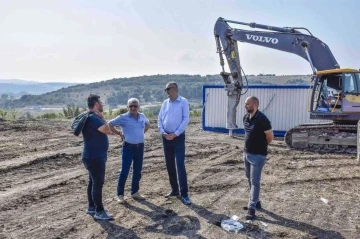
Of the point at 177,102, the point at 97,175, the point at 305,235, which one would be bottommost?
the point at 305,235

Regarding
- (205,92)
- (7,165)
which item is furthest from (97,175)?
(205,92)

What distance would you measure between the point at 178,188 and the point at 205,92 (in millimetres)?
11649

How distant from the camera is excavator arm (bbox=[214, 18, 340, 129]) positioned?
15492mm

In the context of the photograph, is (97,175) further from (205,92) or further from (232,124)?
(205,92)

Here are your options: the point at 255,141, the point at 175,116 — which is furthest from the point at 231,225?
the point at 175,116

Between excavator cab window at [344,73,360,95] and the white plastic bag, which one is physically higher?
excavator cab window at [344,73,360,95]

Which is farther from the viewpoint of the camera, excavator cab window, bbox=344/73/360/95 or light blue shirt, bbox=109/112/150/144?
excavator cab window, bbox=344/73/360/95

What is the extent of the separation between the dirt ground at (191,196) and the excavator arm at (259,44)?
11.3 feet

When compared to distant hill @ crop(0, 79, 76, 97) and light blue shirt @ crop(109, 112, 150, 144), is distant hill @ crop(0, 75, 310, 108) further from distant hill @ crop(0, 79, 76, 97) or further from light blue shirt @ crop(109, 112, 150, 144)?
distant hill @ crop(0, 79, 76, 97)

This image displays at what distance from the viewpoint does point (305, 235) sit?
6.47 metres

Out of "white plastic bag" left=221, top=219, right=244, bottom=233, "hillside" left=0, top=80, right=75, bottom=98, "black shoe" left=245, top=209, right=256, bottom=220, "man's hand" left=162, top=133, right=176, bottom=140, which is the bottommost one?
"hillside" left=0, top=80, right=75, bottom=98

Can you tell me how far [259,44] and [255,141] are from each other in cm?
1050

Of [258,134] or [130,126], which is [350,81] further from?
[130,126]

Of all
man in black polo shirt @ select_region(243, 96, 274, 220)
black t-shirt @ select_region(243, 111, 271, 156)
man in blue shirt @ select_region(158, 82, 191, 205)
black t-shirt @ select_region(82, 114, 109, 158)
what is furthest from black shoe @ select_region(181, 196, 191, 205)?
black t-shirt @ select_region(82, 114, 109, 158)
